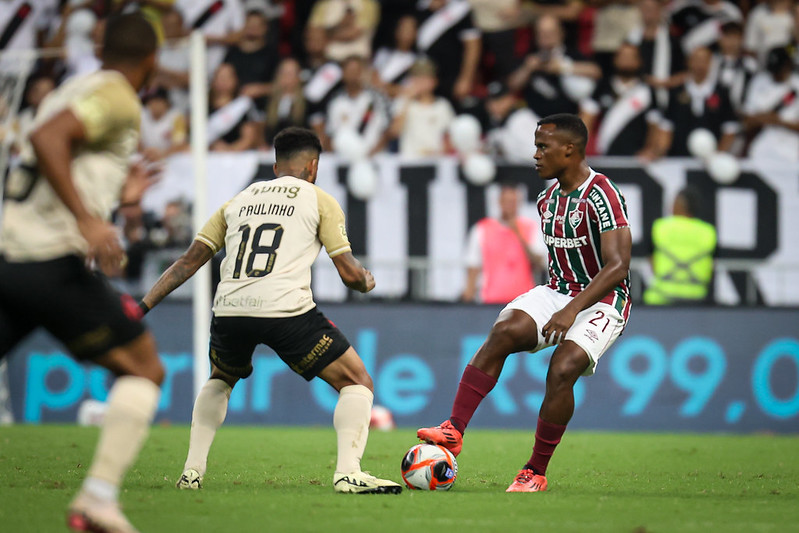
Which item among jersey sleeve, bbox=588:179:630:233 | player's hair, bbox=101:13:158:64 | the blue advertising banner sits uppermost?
player's hair, bbox=101:13:158:64

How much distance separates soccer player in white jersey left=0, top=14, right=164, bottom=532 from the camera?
4426 mm

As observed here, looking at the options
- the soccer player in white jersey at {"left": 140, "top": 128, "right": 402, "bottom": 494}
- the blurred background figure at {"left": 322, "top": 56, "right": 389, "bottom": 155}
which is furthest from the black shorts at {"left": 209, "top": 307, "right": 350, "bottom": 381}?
the blurred background figure at {"left": 322, "top": 56, "right": 389, "bottom": 155}

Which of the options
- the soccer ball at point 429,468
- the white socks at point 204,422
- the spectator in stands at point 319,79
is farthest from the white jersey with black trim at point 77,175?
the spectator in stands at point 319,79

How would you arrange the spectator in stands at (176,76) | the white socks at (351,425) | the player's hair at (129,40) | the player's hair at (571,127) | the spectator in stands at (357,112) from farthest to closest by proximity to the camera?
the spectator in stands at (357,112), the spectator in stands at (176,76), the player's hair at (571,127), the white socks at (351,425), the player's hair at (129,40)

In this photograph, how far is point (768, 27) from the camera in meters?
15.2

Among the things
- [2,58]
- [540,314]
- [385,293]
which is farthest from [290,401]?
[540,314]

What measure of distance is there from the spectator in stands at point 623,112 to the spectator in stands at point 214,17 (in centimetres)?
499

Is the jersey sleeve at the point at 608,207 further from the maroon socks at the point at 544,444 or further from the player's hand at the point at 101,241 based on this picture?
the player's hand at the point at 101,241

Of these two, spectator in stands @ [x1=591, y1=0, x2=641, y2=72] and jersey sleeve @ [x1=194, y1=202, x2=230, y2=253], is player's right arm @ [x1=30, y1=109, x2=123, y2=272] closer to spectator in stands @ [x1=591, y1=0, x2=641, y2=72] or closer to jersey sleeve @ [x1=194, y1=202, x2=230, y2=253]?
jersey sleeve @ [x1=194, y1=202, x2=230, y2=253]

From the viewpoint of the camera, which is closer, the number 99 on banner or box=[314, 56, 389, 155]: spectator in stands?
the number 99 on banner

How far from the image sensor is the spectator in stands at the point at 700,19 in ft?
50.6

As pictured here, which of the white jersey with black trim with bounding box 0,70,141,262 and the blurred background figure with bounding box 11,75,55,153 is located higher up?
the blurred background figure with bounding box 11,75,55,153

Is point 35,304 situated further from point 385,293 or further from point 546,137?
point 385,293

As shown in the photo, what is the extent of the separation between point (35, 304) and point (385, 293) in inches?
357
